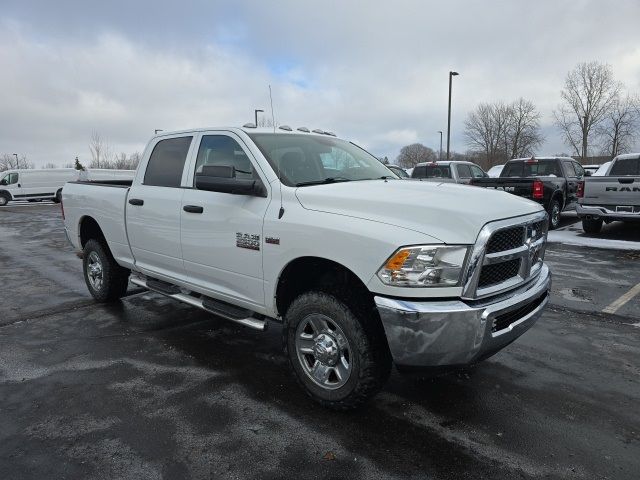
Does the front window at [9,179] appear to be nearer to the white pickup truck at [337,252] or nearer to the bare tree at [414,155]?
the white pickup truck at [337,252]

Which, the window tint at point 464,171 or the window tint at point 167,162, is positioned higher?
the window tint at point 167,162

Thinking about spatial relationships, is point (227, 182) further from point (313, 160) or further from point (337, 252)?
point (337, 252)

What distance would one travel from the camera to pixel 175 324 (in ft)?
17.2

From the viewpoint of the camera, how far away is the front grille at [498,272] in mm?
2893

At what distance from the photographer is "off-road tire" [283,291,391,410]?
119 inches

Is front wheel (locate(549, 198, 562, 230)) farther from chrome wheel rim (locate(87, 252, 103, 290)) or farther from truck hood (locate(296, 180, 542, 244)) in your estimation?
chrome wheel rim (locate(87, 252, 103, 290))

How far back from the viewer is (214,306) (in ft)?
13.6

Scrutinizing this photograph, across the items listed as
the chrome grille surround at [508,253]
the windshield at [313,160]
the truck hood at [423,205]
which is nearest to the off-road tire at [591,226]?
the windshield at [313,160]

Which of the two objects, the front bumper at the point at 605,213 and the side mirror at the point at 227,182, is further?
the front bumper at the point at 605,213

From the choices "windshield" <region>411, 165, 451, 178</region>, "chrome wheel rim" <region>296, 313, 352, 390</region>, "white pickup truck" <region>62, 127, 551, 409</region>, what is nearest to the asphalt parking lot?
"chrome wheel rim" <region>296, 313, 352, 390</region>

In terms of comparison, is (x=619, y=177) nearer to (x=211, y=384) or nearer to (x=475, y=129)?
(x=211, y=384)

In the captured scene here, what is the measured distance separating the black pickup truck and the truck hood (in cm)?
832

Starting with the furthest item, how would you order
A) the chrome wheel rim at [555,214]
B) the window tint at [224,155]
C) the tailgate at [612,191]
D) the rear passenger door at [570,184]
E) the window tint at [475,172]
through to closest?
the window tint at [475,172], the rear passenger door at [570,184], the chrome wheel rim at [555,214], the tailgate at [612,191], the window tint at [224,155]

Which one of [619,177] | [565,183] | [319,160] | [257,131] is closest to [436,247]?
[319,160]
